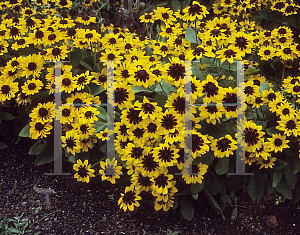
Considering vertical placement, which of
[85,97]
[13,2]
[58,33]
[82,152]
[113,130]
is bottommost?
[82,152]

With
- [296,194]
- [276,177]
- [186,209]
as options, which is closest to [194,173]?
[186,209]

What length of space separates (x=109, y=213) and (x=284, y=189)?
122cm

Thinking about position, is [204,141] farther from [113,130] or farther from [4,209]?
[4,209]

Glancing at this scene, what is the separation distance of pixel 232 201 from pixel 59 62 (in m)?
1.59

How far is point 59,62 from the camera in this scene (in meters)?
2.02

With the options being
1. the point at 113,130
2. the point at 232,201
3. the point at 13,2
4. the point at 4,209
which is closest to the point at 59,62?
the point at 113,130

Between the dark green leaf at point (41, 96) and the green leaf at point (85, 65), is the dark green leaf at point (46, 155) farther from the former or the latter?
the green leaf at point (85, 65)

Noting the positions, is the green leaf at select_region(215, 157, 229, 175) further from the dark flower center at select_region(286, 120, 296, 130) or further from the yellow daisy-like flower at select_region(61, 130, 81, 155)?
the yellow daisy-like flower at select_region(61, 130, 81, 155)

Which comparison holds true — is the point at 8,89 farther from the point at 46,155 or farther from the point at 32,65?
the point at 46,155

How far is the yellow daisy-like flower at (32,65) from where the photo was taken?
2.02 m

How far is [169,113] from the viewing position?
1606mm

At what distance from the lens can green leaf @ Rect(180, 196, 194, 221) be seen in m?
1.98

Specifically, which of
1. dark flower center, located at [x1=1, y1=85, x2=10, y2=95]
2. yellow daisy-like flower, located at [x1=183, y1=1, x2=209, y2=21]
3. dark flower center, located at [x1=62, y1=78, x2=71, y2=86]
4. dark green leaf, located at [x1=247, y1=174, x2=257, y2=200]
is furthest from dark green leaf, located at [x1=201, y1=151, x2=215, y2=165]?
dark flower center, located at [x1=1, y1=85, x2=10, y2=95]

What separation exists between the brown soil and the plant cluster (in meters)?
0.12
